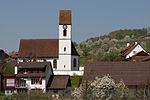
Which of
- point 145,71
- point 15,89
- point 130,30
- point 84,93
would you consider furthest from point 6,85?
point 130,30

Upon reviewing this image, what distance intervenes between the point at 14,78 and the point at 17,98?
23.2 metres

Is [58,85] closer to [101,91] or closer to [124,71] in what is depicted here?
[124,71]

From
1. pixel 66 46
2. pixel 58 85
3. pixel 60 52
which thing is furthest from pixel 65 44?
pixel 58 85

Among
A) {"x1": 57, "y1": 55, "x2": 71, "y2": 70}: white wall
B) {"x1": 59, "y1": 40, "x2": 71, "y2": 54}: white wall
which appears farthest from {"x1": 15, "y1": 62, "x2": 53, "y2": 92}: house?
{"x1": 59, "y1": 40, "x2": 71, "y2": 54}: white wall

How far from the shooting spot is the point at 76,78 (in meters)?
63.2

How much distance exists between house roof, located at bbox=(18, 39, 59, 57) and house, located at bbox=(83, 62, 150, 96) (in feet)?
78.7

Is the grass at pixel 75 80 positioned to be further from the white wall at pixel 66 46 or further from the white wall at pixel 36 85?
the white wall at pixel 66 46

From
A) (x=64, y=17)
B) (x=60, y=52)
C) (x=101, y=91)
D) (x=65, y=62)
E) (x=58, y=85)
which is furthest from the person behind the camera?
(x=64, y=17)

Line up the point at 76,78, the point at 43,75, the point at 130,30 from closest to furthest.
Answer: the point at 43,75, the point at 76,78, the point at 130,30

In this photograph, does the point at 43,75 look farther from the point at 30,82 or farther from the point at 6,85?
the point at 6,85

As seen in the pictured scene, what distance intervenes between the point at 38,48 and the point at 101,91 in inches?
1464

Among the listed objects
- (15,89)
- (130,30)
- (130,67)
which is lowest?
(15,89)

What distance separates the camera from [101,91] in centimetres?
3588

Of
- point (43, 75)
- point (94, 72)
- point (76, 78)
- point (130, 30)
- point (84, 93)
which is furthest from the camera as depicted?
point (130, 30)
